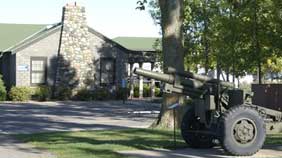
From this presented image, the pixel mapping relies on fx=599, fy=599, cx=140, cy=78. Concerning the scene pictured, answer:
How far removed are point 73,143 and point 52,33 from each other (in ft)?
87.0

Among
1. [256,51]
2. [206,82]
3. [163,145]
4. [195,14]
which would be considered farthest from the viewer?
Answer: [195,14]

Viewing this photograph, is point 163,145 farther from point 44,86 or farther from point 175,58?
point 44,86

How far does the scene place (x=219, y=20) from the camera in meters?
29.2

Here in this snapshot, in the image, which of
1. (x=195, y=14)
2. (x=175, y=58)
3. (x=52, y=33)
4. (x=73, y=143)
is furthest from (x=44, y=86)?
(x=73, y=143)

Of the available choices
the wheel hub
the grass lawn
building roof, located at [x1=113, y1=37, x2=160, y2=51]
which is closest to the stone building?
building roof, located at [x1=113, y1=37, x2=160, y2=51]

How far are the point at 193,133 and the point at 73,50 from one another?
28.0 meters

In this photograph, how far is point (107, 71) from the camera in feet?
137

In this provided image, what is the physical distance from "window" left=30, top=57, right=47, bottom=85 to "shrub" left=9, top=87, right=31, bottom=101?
4.80 ft

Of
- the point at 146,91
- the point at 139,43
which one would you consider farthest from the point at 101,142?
the point at 139,43

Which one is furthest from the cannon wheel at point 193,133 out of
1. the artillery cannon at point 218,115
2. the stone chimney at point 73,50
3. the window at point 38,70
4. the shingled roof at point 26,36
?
the shingled roof at point 26,36

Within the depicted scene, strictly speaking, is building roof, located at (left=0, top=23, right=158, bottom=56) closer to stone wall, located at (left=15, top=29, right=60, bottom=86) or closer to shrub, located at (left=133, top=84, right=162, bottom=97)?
stone wall, located at (left=15, top=29, right=60, bottom=86)

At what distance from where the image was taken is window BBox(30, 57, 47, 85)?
39.4m

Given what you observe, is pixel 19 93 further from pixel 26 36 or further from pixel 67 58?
pixel 26 36

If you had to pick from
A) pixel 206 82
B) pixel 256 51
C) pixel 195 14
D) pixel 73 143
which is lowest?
pixel 73 143
